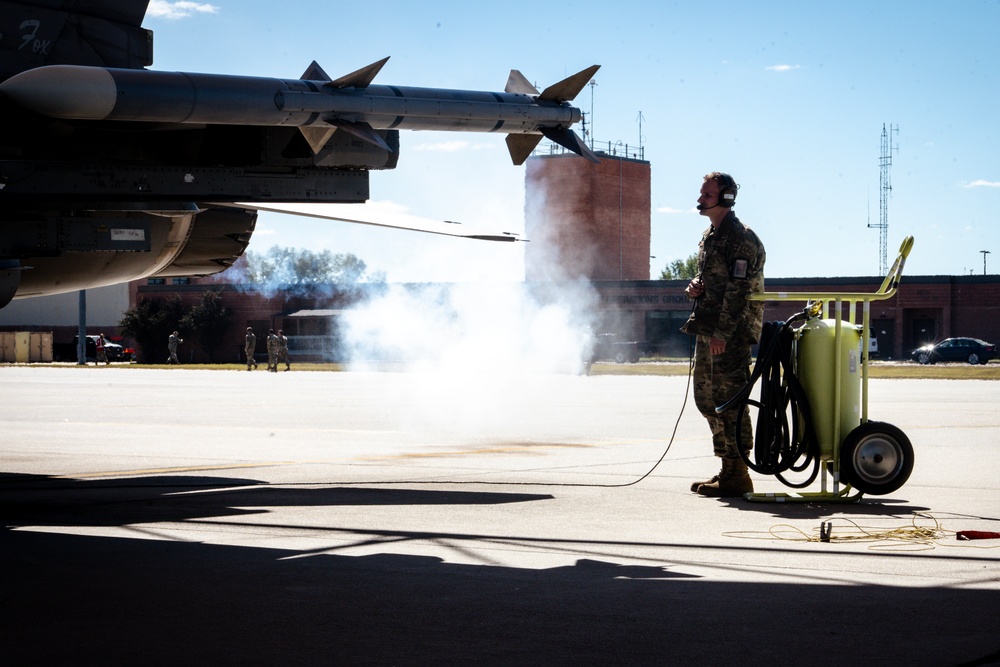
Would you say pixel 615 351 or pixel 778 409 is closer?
pixel 778 409

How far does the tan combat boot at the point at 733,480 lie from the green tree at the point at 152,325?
7873 centimetres

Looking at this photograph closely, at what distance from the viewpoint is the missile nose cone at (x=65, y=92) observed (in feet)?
31.2

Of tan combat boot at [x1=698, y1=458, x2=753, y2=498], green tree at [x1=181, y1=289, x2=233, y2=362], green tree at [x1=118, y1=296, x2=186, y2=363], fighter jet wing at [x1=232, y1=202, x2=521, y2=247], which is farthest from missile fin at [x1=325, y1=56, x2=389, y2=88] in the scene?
green tree at [x1=181, y1=289, x2=233, y2=362]

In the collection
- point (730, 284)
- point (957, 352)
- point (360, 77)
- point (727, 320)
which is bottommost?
point (957, 352)

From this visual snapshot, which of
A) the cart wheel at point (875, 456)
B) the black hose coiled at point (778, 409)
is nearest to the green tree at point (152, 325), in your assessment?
the black hose coiled at point (778, 409)

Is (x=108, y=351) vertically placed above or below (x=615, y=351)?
below

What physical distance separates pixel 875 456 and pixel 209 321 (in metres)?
80.9

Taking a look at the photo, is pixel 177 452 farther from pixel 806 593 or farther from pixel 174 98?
pixel 806 593

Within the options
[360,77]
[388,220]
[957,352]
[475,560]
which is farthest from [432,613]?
[957,352]

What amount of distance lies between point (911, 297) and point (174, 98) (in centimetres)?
7570

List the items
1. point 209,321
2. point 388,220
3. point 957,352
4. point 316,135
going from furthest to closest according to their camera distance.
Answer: point 209,321, point 957,352, point 388,220, point 316,135

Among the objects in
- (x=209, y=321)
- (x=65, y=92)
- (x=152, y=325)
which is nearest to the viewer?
(x=65, y=92)

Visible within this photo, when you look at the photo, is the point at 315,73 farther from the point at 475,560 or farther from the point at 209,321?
the point at 209,321

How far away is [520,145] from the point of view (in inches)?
462
